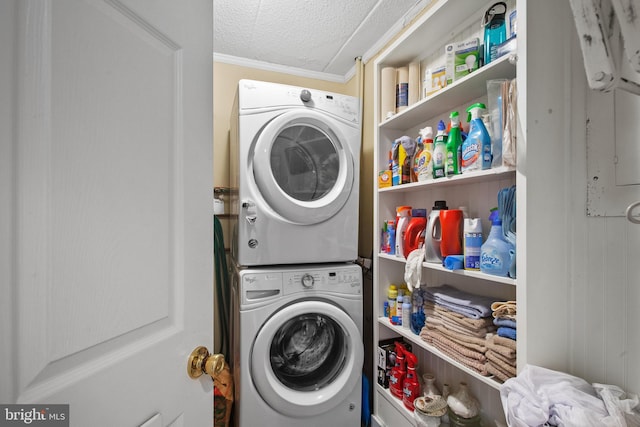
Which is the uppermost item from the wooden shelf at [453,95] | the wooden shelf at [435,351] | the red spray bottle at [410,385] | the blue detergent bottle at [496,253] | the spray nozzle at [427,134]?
the wooden shelf at [453,95]

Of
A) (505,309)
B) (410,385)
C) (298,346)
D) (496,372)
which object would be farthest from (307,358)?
(505,309)

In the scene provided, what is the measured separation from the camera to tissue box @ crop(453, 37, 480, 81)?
114 centimetres

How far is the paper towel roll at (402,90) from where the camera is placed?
4.98 feet

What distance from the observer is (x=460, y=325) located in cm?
116

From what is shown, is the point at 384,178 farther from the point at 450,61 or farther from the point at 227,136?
the point at 227,136

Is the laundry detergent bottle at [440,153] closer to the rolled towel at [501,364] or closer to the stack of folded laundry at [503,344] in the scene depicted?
the stack of folded laundry at [503,344]

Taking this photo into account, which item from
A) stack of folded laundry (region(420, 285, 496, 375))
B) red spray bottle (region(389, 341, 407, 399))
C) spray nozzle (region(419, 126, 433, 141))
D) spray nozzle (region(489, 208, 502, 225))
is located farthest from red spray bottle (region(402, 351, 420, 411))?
spray nozzle (region(419, 126, 433, 141))

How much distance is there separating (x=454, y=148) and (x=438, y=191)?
38cm

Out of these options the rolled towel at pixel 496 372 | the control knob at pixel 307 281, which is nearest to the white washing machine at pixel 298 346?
the control knob at pixel 307 281

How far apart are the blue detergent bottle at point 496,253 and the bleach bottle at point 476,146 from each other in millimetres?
189

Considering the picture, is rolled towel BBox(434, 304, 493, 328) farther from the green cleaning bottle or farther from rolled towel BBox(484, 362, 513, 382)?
the green cleaning bottle

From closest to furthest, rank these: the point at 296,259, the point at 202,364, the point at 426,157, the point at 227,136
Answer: the point at 202,364 → the point at 426,157 → the point at 296,259 → the point at 227,136

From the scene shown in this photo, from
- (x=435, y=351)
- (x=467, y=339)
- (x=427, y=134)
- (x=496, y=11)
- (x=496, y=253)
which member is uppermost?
(x=496, y=11)

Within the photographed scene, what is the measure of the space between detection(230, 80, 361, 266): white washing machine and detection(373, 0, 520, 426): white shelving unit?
19 centimetres
